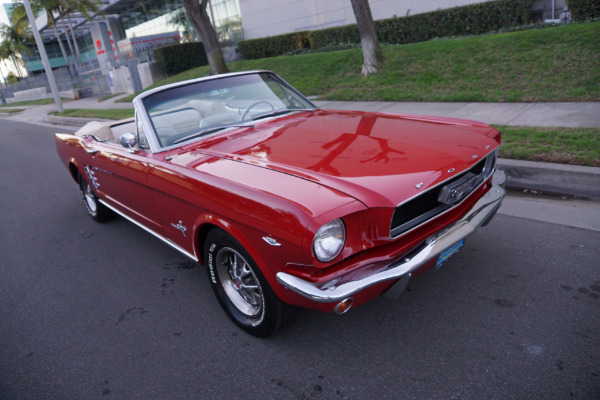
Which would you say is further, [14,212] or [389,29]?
[389,29]

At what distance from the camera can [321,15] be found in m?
22.4

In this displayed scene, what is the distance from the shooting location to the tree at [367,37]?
1099cm

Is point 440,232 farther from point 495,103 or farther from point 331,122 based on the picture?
point 495,103

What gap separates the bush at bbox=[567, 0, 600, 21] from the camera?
1132 cm

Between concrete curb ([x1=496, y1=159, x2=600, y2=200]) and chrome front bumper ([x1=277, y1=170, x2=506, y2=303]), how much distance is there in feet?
7.40

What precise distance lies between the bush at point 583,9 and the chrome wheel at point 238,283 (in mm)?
12590

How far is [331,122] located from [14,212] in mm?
5124

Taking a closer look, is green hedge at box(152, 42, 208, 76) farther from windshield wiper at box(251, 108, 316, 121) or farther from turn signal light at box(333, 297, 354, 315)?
turn signal light at box(333, 297, 354, 315)

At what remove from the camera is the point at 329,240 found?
7.58ft

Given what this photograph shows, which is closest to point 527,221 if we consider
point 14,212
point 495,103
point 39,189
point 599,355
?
point 599,355

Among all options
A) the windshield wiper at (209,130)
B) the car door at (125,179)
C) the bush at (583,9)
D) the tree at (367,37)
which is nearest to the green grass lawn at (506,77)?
the tree at (367,37)

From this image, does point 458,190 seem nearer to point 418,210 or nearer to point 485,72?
Answer: point 418,210

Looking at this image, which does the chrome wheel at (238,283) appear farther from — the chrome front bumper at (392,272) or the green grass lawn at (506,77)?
the green grass lawn at (506,77)

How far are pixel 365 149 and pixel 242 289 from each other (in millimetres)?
1254
